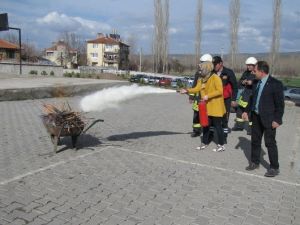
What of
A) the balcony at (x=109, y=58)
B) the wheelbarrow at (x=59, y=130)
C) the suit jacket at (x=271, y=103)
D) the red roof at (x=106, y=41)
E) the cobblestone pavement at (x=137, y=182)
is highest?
the red roof at (x=106, y=41)

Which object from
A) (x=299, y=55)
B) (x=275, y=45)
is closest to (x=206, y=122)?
(x=275, y=45)

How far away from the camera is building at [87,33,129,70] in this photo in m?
107

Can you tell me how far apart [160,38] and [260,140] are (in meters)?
60.0

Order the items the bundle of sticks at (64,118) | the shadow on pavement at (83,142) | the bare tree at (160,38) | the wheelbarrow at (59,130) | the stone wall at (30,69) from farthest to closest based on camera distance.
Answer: the bare tree at (160,38) → the stone wall at (30,69) → the shadow on pavement at (83,142) → the bundle of sticks at (64,118) → the wheelbarrow at (59,130)

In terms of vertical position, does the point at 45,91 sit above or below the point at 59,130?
above

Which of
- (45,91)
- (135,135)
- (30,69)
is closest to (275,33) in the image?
(30,69)

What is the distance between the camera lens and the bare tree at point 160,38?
62.1 m

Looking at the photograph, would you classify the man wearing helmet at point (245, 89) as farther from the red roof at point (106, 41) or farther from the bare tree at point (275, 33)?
the red roof at point (106, 41)

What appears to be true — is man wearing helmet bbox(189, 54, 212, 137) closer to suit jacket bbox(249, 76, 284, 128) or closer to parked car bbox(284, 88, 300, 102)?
suit jacket bbox(249, 76, 284, 128)

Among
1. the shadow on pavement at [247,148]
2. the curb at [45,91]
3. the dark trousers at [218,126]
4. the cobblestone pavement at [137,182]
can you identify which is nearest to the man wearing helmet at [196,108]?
the cobblestone pavement at [137,182]

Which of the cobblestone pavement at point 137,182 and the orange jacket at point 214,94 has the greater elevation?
the orange jacket at point 214,94

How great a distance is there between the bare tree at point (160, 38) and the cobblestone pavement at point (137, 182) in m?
54.9

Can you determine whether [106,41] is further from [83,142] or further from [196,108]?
[83,142]

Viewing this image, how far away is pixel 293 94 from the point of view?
110 ft
